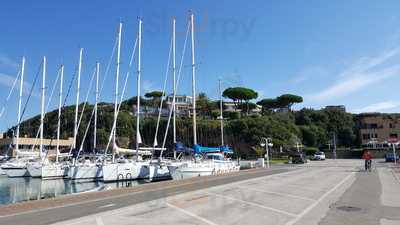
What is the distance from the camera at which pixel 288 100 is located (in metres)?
144

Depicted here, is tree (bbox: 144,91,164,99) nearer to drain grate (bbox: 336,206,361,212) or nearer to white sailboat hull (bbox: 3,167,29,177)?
white sailboat hull (bbox: 3,167,29,177)

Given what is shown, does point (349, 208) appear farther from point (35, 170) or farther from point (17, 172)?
point (17, 172)

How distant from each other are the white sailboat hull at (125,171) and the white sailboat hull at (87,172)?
14.1 ft

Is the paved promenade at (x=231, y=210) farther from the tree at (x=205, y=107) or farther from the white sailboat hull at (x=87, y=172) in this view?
the tree at (x=205, y=107)

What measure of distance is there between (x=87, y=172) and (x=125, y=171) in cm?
585

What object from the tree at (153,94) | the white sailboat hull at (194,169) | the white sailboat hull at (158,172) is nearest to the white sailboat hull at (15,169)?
the white sailboat hull at (158,172)

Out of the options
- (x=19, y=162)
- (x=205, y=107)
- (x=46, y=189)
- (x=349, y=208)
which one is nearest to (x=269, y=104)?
(x=205, y=107)

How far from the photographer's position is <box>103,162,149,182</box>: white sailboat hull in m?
40.1

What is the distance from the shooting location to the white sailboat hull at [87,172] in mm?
43906

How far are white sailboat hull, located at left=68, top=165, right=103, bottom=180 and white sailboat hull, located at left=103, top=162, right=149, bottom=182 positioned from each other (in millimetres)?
4295

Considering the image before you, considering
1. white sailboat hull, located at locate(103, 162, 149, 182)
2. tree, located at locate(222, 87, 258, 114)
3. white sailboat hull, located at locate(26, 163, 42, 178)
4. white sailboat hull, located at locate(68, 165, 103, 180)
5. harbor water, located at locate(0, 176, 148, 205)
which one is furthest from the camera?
tree, located at locate(222, 87, 258, 114)

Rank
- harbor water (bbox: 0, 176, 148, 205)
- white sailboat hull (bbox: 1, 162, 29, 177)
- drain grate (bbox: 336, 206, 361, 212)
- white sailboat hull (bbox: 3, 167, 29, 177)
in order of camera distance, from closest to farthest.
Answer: drain grate (bbox: 336, 206, 361, 212), harbor water (bbox: 0, 176, 148, 205), white sailboat hull (bbox: 3, 167, 29, 177), white sailboat hull (bbox: 1, 162, 29, 177)

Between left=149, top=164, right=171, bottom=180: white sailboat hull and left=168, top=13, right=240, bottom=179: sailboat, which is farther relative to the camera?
left=149, top=164, right=171, bottom=180: white sailboat hull

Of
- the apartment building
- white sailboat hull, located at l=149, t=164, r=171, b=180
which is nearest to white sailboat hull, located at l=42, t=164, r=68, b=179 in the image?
white sailboat hull, located at l=149, t=164, r=171, b=180
